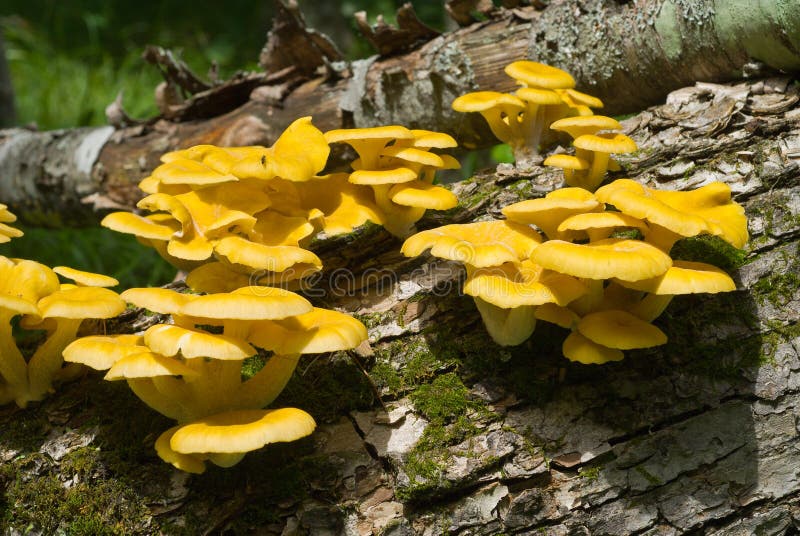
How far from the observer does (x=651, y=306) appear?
2.94 metres

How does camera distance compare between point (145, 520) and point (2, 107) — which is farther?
point (2, 107)

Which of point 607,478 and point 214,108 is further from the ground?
point 214,108

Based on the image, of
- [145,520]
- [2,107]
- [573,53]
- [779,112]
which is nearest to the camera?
[145,520]

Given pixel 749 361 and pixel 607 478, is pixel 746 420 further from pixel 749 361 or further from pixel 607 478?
pixel 607 478

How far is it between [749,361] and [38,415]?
11.2 feet

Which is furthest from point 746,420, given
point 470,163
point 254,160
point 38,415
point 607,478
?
point 470,163

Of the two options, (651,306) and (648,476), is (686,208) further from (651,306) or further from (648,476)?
(648,476)

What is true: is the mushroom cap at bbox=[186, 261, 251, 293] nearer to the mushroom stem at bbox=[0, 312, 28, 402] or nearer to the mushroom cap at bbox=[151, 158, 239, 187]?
the mushroom cap at bbox=[151, 158, 239, 187]

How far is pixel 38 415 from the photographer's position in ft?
10.5

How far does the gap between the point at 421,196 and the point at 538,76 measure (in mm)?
991

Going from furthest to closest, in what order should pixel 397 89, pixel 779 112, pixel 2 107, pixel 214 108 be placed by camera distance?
pixel 2 107 → pixel 214 108 → pixel 397 89 → pixel 779 112

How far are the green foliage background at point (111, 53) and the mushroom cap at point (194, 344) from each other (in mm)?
4010

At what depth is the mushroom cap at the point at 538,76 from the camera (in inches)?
141

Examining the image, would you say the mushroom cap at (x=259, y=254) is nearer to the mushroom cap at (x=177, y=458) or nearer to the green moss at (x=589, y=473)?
the mushroom cap at (x=177, y=458)
